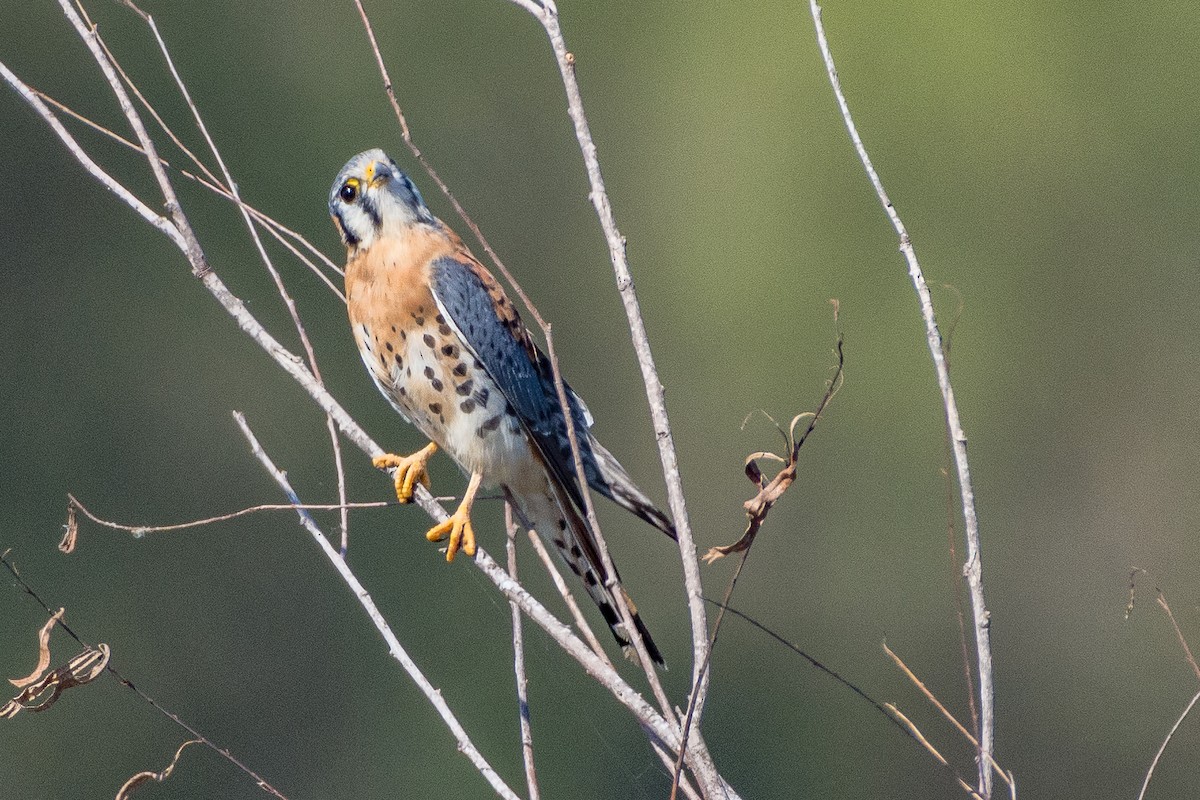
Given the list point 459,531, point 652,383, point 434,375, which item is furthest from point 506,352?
point 652,383

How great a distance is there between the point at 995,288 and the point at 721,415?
1.75 meters

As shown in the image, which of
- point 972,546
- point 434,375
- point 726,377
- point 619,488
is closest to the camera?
point 972,546

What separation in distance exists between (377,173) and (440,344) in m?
0.33

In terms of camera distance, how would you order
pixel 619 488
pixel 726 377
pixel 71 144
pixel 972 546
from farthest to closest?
pixel 726 377, pixel 619 488, pixel 71 144, pixel 972 546

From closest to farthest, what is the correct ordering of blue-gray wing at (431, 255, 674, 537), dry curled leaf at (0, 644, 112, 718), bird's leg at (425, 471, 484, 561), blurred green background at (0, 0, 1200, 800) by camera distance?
dry curled leaf at (0, 644, 112, 718)
bird's leg at (425, 471, 484, 561)
blue-gray wing at (431, 255, 674, 537)
blurred green background at (0, 0, 1200, 800)

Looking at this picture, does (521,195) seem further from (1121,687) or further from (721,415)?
(1121,687)

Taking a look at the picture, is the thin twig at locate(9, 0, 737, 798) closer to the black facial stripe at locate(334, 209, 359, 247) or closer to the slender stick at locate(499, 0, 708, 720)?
the slender stick at locate(499, 0, 708, 720)

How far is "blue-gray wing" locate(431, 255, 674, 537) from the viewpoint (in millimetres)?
2602

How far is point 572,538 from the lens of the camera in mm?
2600

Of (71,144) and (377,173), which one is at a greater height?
(71,144)

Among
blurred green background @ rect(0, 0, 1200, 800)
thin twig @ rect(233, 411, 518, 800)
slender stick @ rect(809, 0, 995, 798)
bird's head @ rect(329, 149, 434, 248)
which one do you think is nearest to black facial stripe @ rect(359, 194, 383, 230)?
bird's head @ rect(329, 149, 434, 248)

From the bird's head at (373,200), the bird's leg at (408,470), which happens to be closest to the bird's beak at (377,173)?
the bird's head at (373,200)

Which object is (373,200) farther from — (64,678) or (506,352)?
(64,678)

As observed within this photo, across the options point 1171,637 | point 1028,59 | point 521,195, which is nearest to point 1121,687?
point 1171,637
